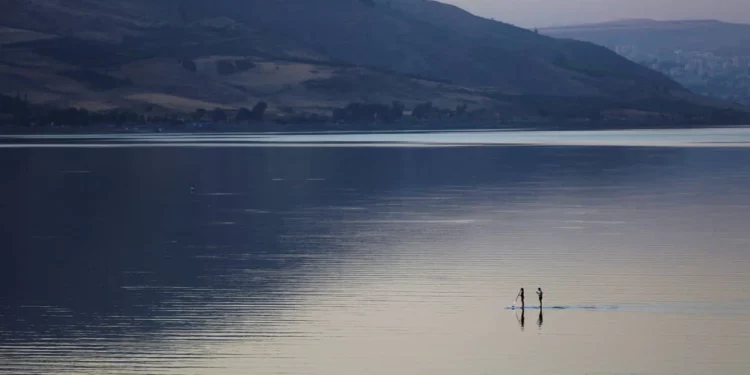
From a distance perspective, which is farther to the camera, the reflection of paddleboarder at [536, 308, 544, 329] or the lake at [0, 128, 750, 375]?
the reflection of paddleboarder at [536, 308, 544, 329]

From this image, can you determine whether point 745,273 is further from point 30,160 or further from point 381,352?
point 30,160

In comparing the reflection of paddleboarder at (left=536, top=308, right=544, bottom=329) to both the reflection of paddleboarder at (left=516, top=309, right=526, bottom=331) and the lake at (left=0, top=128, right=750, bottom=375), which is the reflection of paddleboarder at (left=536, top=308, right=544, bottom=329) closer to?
the lake at (left=0, top=128, right=750, bottom=375)

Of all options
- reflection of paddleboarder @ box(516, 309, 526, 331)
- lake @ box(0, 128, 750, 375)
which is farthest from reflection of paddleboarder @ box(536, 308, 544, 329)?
reflection of paddleboarder @ box(516, 309, 526, 331)

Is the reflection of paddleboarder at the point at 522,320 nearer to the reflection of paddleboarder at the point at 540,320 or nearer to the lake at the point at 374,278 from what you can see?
the lake at the point at 374,278

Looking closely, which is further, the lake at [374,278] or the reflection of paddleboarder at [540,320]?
the reflection of paddleboarder at [540,320]

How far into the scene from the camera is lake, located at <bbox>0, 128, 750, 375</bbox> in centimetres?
3491

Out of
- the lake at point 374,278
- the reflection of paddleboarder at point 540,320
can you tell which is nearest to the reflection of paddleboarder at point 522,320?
the lake at point 374,278

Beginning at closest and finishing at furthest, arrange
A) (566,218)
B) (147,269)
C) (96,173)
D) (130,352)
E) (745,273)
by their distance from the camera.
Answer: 1. (130,352)
2. (745,273)
3. (147,269)
4. (566,218)
5. (96,173)

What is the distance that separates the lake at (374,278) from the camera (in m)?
34.9

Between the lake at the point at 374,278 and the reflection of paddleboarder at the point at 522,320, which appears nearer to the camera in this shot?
the lake at the point at 374,278

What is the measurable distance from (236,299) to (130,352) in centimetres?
860

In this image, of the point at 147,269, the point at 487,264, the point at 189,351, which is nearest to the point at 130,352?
the point at 189,351

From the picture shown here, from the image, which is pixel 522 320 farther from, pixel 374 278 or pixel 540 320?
pixel 374 278

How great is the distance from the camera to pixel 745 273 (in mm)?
47969
